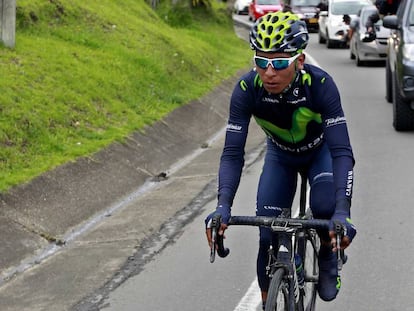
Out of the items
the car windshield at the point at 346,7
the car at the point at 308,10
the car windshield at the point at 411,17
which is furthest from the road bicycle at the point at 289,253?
the car at the point at 308,10

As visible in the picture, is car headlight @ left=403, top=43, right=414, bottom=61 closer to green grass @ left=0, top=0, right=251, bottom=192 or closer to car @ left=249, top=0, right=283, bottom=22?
green grass @ left=0, top=0, right=251, bottom=192

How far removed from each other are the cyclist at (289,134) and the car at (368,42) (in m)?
18.9

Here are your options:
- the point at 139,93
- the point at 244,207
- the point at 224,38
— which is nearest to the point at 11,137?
the point at 244,207

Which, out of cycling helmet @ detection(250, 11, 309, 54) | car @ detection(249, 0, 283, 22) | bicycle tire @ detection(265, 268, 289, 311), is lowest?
car @ detection(249, 0, 283, 22)

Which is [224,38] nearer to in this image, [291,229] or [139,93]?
[139,93]

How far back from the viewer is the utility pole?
14.1 meters

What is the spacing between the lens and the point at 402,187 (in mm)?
10680

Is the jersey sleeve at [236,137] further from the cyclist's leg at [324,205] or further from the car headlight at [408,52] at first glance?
the car headlight at [408,52]


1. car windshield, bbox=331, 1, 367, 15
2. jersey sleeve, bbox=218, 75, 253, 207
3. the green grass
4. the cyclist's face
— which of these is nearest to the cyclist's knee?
jersey sleeve, bbox=218, 75, 253, 207

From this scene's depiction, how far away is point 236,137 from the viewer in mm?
5359

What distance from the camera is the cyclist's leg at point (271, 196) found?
552cm

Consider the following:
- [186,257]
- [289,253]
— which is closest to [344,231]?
[289,253]

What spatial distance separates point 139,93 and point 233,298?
9275mm

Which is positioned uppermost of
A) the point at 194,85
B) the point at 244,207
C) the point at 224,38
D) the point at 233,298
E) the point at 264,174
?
the point at 264,174
